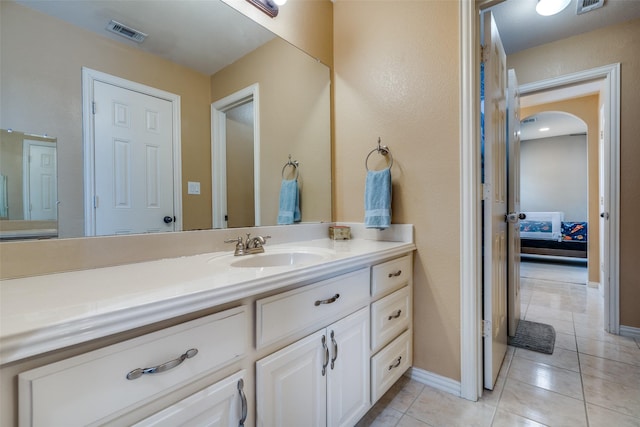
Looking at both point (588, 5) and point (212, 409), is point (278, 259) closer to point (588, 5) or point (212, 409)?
point (212, 409)

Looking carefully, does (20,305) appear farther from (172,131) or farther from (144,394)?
(172,131)

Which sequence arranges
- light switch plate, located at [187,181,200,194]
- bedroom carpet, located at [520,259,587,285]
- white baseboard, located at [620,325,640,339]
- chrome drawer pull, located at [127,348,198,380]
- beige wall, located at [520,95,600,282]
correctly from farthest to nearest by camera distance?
bedroom carpet, located at [520,259,587,285]
beige wall, located at [520,95,600,282]
white baseboard, located at [620,325,640,339]
light switch plate, located at [187,181,200,194]
chrome drawer pull, located at [127,348,198,380]

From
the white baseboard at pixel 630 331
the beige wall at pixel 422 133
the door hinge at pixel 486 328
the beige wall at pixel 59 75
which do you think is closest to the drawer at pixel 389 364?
the beige wall at pixel 422 133

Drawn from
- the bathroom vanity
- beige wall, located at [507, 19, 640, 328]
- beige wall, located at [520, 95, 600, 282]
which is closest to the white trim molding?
the bathroom vanity

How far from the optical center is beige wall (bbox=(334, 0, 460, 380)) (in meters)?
1.45

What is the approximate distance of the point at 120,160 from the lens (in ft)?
3.28

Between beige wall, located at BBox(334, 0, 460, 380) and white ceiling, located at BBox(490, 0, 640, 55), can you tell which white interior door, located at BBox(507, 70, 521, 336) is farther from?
beige wall, located at BBox(334, 0, 460, 380)

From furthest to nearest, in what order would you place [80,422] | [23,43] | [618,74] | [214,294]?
1. [618,74]
2. [23,43]
3. [214,294]
4. [80,422]

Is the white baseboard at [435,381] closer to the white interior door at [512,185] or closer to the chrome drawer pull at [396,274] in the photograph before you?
the chrome drawer pull at [396,274]

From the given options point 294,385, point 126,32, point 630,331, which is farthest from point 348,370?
point 630,331

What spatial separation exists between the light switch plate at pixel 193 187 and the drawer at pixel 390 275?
834mm

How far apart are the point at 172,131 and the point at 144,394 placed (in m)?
0.94

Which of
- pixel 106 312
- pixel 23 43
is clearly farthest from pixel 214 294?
pixel 23 43

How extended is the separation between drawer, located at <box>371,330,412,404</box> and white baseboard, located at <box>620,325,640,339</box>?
1.91m
